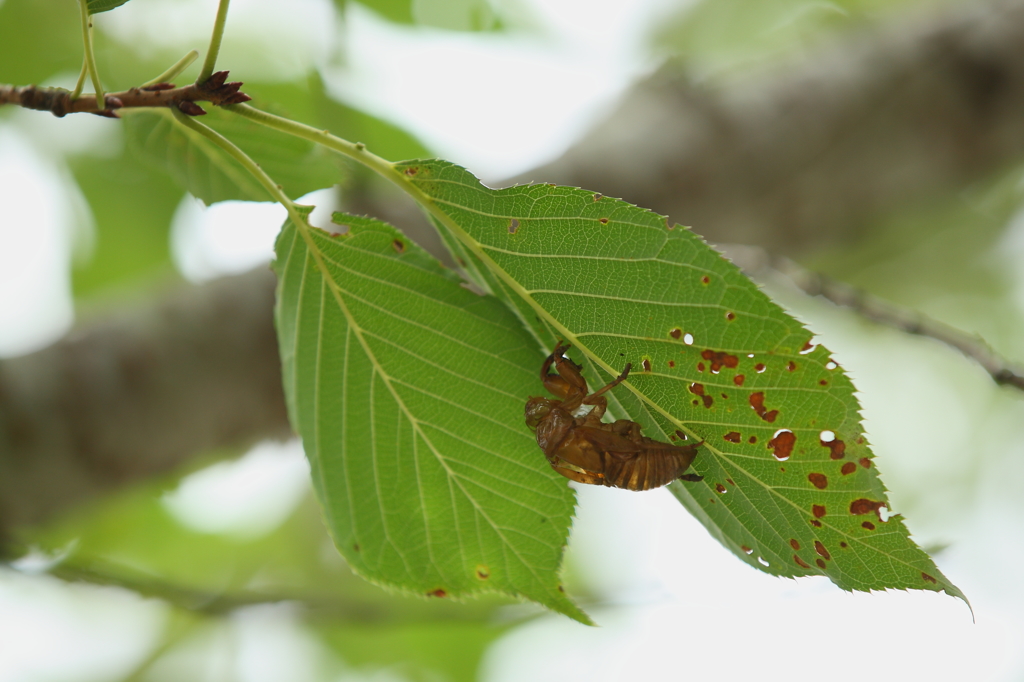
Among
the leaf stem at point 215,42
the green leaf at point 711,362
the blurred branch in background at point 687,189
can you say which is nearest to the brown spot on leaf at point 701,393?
the green leaf at point 711,362

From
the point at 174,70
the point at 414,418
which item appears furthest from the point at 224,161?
the point at 414,418

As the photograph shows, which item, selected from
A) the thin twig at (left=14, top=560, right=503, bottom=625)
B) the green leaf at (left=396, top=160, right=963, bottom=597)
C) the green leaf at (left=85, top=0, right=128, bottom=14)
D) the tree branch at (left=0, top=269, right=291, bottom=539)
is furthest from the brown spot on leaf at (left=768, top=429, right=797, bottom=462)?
the tree branch at (left=0, top=269, right=291, bottom=539)

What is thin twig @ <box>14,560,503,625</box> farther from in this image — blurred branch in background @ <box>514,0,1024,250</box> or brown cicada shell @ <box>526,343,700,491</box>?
blurred branch in background @ <box>514,0,1024,250</box>

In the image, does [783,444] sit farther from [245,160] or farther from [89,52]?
[89,52]

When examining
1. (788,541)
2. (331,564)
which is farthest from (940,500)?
(788,541)

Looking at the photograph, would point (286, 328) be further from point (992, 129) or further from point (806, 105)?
point (992, 129)

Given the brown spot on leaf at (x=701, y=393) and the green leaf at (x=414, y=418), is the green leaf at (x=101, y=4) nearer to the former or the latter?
the green leaf at (x=414, y=418)
